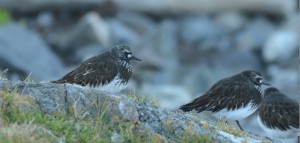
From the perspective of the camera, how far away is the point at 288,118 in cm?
1559

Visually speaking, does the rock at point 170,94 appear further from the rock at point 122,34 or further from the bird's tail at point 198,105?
the bird's tail at point 198,105

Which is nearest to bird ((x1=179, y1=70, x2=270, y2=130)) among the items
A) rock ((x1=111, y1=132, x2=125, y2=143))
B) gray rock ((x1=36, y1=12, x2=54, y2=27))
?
rock ((x1=111, y1=132, x2=125, y2=143))

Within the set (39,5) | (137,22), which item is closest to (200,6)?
(137,22)

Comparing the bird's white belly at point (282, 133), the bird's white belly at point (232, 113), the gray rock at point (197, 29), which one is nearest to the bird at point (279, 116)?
the bird's white belly at point (282, 133)

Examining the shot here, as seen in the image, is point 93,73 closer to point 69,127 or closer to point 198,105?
point 198,105

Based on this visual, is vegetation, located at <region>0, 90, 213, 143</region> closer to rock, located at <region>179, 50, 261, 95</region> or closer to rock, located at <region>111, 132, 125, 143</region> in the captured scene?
rock, located at <region>111, 132, 125, 143</region>

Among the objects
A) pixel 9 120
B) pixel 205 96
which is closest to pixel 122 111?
pixel 9 120

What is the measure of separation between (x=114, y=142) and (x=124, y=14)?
25.8 m

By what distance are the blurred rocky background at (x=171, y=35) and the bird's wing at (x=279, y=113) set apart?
12748 mm

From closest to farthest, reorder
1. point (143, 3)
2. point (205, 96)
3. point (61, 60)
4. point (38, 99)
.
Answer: point (38, 99), point (205, 96), point (61, 60), point (143, 3)

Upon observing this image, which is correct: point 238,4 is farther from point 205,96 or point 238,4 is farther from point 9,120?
point 9,120

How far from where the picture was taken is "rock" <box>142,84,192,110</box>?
91.4 feet

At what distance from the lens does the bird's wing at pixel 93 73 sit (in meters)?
13.8

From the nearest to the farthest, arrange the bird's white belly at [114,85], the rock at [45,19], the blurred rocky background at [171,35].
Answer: the bird's white belly at [114,85]
the blurred rocky background at [171,35]
the rock at [45,19]
